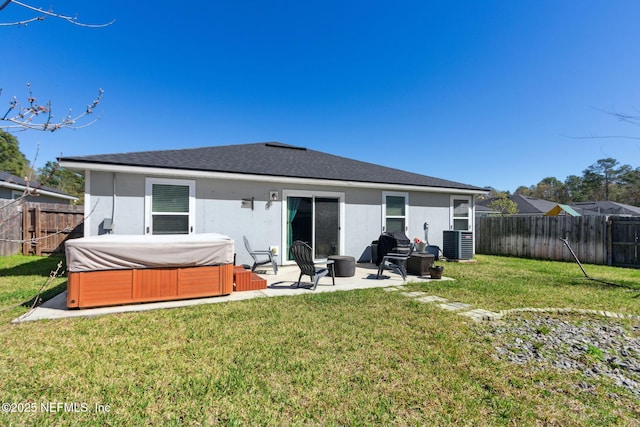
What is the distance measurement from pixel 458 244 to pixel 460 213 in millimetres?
1777

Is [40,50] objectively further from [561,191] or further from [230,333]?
[561,191]

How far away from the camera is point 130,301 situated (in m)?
4.64

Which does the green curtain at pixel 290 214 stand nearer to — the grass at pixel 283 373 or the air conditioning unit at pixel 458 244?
the grass at pixel 283 373

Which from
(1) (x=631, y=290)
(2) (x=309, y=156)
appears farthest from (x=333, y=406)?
(2) (x=309, y=156)

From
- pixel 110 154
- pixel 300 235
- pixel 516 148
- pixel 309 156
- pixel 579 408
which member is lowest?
pixel 579 408

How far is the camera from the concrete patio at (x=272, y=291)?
167 inches

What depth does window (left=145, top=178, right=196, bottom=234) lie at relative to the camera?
675 centimetres

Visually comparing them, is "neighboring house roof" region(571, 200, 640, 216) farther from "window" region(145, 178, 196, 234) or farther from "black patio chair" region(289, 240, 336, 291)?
"window" region(145, 178, 196, 234)

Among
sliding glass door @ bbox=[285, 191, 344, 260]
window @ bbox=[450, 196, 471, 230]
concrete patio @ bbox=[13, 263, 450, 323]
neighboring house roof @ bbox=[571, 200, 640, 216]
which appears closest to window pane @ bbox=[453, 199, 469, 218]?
window @ bbox=[450, 196, 471, 230]

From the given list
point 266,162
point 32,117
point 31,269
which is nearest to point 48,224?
point 31,269

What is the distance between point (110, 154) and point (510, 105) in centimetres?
1525

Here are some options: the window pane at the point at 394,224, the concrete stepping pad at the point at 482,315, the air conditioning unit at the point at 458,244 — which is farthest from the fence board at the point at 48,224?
the air conditioning unit at the point at 458,244

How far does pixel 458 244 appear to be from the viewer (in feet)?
31.8

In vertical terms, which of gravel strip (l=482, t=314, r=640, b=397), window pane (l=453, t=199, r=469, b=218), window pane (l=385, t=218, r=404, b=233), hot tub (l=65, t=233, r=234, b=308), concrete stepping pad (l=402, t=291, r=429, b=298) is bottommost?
gravel strip (l=482, t=314, r=640, b=397)
